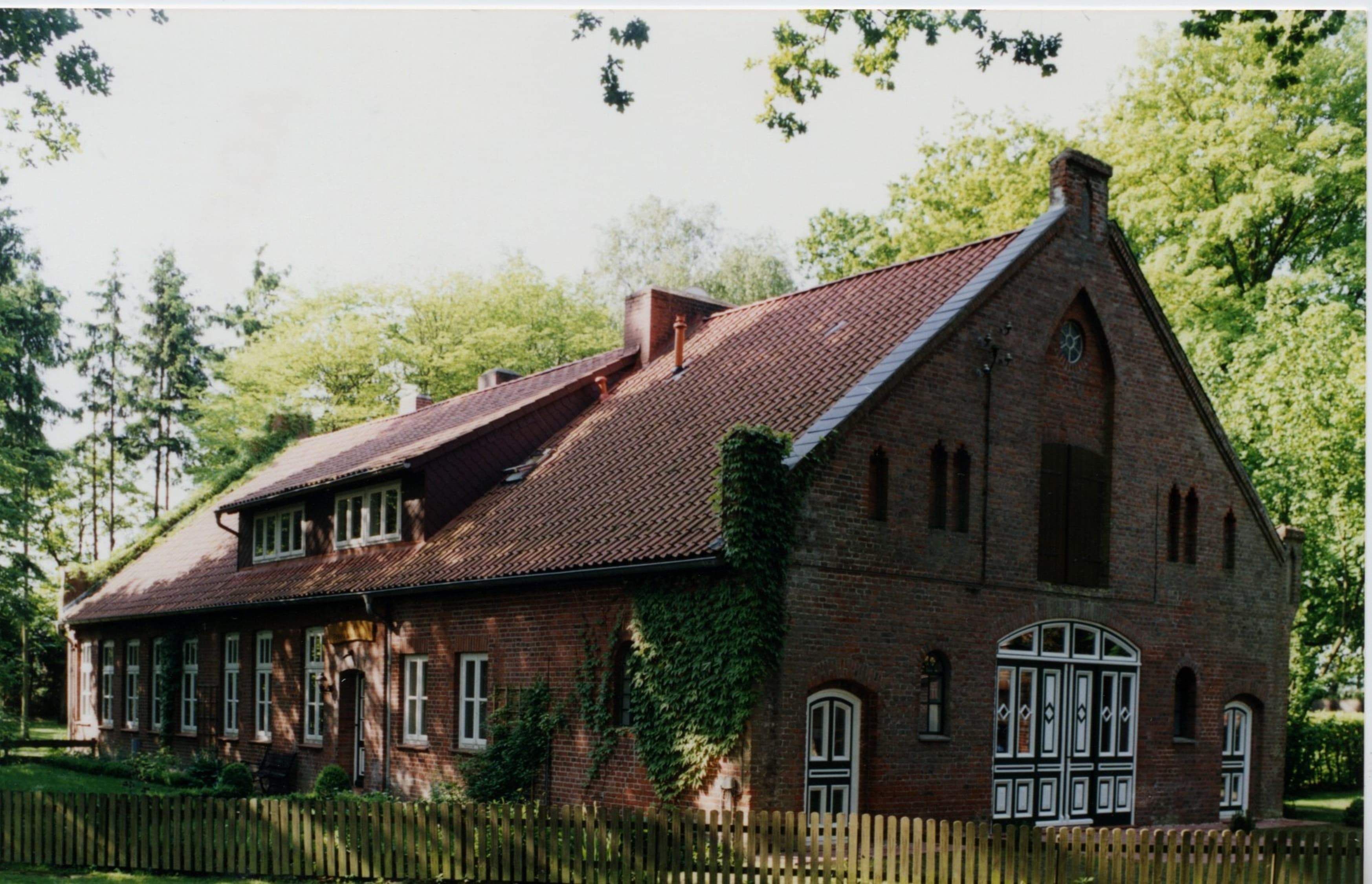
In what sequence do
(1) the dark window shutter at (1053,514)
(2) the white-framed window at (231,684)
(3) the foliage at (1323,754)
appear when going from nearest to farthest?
(1) the dark window shutter at (1053,514), (2) the white-framed window at (231,684), (3) the foliage at (1323,754)

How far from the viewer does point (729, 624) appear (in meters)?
16.8

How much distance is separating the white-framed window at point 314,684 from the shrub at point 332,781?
2.66m

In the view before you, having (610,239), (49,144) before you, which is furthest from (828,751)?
(610,239)

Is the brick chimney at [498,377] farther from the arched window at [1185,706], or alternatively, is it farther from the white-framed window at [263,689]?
the arched window at [1185,706]

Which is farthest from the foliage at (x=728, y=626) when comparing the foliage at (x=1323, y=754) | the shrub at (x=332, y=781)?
the foliage at (x=1323, y=754)

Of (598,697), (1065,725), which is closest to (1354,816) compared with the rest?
(1065,725)

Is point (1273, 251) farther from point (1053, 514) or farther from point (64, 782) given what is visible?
point (64, 782)

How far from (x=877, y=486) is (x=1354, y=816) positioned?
11.5 meters

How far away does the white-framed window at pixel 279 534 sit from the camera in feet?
90.8

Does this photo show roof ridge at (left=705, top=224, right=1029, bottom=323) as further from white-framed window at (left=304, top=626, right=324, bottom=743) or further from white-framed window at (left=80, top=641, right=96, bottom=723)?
Answer: white-framed window at (left=80, top=641, right=96, bottom=723)

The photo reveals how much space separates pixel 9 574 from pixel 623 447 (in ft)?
37.7

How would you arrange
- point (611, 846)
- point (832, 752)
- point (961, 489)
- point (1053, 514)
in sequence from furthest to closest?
point (1053, 514) → point (961, 489) → point (832, 752) → point (611, 846)

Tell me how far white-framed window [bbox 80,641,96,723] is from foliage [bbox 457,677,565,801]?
64.4 feet

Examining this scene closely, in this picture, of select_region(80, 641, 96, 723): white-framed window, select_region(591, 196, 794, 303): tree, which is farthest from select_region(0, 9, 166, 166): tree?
select_region(591, 196, 794, 303): tree
